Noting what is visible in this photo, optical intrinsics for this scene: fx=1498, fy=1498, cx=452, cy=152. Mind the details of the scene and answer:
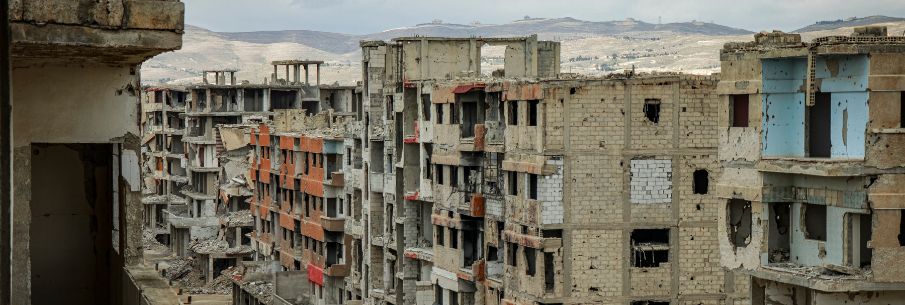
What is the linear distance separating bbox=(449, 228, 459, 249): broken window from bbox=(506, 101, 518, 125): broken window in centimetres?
531

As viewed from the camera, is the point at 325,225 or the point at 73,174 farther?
the point at 325,225

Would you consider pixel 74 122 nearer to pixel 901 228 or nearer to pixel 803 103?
pixel 803 103

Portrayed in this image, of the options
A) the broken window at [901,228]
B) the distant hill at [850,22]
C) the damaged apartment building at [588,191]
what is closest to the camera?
the broken window at [901,228]

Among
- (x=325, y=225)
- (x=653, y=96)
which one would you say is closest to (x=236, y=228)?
(x=325, y=225)

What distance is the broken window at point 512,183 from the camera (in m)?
35.9

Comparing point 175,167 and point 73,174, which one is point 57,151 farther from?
point 175,167

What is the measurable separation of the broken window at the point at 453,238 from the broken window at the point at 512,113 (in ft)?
17.4

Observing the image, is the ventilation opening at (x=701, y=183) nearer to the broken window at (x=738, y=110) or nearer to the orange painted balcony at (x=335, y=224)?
the broken window at (x=738, y=110)

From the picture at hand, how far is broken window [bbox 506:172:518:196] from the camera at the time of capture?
118ft

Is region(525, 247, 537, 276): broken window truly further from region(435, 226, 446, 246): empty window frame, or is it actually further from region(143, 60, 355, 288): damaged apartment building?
region(143, 60, 355, 288): damaged apartment building

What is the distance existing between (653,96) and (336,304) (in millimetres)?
27730

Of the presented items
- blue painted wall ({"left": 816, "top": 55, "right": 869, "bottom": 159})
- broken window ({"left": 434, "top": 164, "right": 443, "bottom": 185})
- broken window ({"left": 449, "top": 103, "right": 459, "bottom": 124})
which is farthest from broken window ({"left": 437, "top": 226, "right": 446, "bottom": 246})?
blue painted wall ({"left": 816, "top": 55, "right": 869, "bottom": 159})

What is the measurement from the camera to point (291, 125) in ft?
222

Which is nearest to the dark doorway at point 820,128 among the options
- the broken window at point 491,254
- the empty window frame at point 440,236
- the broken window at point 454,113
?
the broken window at point 491,254
